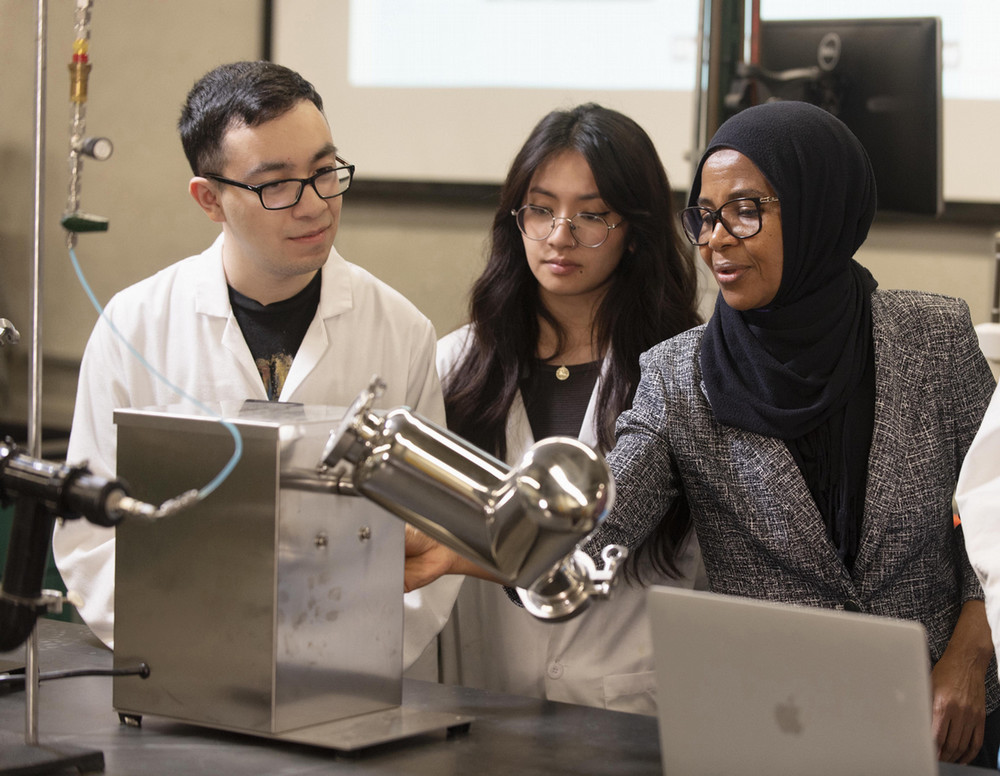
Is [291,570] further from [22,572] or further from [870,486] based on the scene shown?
[870,486]

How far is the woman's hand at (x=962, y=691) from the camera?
145 cm

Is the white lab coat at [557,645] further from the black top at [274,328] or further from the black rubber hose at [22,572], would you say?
the black rubber hose at [22,572]

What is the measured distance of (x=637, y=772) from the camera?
43.6 inches

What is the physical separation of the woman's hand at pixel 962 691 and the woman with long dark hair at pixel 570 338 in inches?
17.2

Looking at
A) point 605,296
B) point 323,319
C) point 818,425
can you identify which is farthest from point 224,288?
point 818,425

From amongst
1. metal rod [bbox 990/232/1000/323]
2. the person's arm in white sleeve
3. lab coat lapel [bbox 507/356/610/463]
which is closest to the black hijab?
lab coat lapel [bbox 507/356/610/463]

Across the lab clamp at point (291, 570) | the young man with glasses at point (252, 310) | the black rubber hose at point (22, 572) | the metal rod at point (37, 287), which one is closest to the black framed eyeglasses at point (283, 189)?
the young man with glasses at point (252, 310)

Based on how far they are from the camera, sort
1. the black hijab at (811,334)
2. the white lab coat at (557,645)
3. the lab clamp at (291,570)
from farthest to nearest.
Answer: the white lab coat at (557,645), the black hijab at (811,334), the lab clamp at (291,570)

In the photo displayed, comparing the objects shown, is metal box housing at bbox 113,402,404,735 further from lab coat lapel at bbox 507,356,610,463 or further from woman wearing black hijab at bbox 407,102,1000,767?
lab coat lapel at bbox 507,356,610,463

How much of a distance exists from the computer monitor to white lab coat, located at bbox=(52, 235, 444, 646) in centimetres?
114

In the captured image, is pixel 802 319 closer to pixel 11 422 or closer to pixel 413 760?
pixel 413 760

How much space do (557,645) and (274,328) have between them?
2.16ft

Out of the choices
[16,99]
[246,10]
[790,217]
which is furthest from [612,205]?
[16,99]

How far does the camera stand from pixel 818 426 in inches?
60.1
